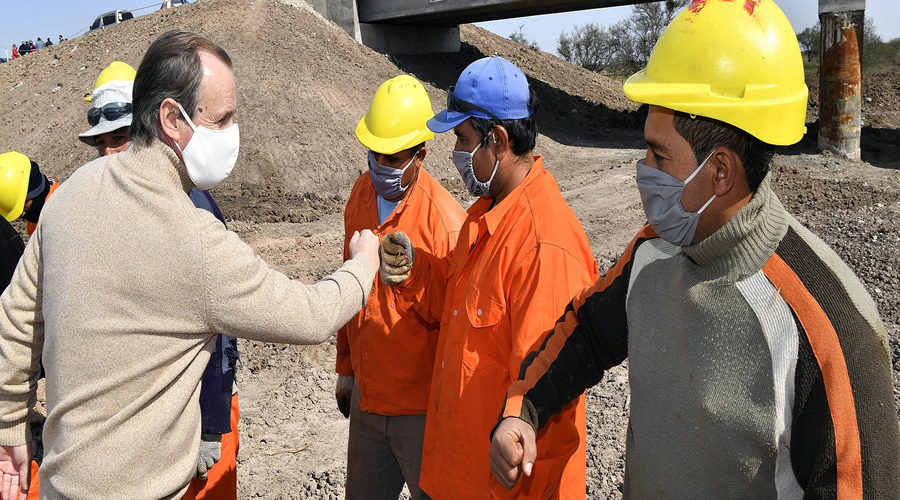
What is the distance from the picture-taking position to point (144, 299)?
1.95 meters

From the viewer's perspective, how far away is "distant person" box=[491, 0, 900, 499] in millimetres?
1383

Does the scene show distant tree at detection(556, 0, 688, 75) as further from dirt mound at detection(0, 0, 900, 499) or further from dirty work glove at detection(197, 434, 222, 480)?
dirty work glove at detection(197, 434, 222, 480)

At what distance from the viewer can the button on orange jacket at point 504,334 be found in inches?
88.4

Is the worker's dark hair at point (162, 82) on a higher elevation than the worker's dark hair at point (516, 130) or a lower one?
higher

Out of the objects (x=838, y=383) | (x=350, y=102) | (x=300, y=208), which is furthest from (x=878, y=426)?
(x=350, y=102)

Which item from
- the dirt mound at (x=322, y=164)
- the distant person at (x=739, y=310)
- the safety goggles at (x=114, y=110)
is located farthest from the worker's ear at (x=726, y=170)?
the safety goggles at (x=114, y=110)

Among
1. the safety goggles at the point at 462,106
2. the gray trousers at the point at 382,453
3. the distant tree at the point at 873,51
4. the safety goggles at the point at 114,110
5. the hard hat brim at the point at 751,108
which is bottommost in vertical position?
the distant tree at the point at 873,51

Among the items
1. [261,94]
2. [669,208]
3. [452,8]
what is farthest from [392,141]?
[452,8]

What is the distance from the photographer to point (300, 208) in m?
13.0

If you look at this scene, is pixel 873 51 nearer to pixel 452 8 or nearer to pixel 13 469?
pixel 452 8

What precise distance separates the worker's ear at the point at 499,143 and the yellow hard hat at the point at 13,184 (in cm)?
334

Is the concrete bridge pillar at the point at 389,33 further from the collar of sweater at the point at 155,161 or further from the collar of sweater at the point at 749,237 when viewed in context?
the collar of sweater at the point at 749,237

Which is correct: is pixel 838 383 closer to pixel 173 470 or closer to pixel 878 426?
pixel 878 426

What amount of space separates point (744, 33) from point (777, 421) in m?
0.89
